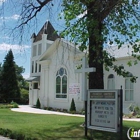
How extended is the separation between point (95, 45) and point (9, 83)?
32277 millimetres

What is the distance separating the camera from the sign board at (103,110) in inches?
316

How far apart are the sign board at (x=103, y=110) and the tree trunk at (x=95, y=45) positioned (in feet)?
5.90

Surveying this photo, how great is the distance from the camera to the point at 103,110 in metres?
8.41

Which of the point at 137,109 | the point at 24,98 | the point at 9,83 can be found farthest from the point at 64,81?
the point at 9,83

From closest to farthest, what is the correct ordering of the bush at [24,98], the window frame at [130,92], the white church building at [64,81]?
1. the window frame at [130,92]
2. the white church building at [64,81]
3. the bush at [24,98]

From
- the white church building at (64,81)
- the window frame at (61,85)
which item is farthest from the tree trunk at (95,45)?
the window frame at (61,85)

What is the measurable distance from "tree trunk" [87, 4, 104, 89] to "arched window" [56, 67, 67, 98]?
14.8m

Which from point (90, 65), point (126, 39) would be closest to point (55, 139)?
point (90, 65)

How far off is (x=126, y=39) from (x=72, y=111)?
12.3 meters

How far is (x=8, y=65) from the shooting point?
4194cm

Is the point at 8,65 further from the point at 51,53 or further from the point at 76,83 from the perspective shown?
the point at 76,83

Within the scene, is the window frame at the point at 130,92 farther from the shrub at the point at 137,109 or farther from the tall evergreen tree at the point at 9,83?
the tall evergreen tree at the point at 9,83

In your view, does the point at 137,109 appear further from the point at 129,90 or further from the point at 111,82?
the point at 111,82

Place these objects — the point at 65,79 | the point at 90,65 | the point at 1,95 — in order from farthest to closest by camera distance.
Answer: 1. the point at 1,95
2. the point at 65,79
3. the point at 90,65
